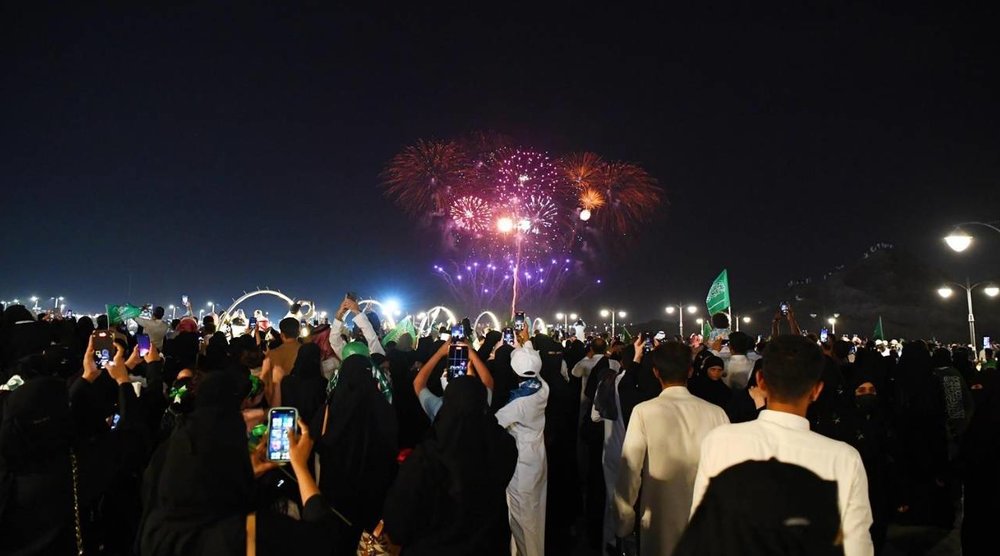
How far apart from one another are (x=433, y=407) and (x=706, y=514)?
10.2 ft

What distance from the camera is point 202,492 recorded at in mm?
2734

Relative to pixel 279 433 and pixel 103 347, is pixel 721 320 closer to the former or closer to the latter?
pixel 103 347

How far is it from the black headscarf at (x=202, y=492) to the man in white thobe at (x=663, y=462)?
2.60 m

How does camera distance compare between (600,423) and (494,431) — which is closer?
(494,431)

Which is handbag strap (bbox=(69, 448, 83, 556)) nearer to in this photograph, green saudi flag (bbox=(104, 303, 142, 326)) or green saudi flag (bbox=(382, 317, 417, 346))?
green saudi flag (bbox=(382, 317, 417, 346))

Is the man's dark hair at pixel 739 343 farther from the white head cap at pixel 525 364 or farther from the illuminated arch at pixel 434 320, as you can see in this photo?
the illuminated arch at pixel 434 320

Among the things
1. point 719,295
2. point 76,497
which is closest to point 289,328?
point 76,497

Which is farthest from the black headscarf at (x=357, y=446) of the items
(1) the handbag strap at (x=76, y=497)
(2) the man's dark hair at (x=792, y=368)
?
(2) the man's dark hair at (x=792, y=368)

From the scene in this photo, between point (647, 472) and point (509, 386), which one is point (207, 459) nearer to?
point (647, 472)

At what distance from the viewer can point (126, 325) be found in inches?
528

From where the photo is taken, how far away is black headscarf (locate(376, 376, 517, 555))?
11.4 ft

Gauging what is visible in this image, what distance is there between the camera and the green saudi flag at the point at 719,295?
13209 millimetres

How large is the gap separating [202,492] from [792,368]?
9.03 feet

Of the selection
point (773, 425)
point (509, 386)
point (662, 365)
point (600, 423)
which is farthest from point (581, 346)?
point (773, 425)
